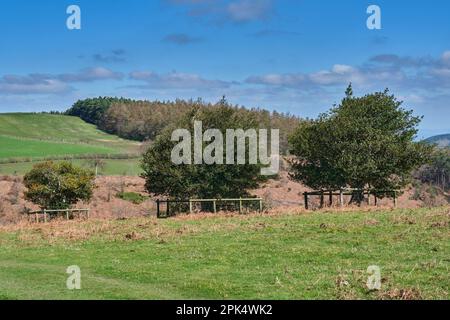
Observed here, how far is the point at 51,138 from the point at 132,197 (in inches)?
3199

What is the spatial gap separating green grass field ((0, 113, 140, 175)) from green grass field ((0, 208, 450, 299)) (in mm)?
75567

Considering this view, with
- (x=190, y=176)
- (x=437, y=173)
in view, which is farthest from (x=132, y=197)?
(x=437, y=173)

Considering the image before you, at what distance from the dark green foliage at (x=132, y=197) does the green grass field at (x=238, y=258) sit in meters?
50.2

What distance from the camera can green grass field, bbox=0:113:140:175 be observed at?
375 ft

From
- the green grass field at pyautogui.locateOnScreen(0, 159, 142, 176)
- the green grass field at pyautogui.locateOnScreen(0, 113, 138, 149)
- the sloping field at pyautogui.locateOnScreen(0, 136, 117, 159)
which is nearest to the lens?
the green grass field at pyautogui.locateOnScreen(0, 159, 142, 176)

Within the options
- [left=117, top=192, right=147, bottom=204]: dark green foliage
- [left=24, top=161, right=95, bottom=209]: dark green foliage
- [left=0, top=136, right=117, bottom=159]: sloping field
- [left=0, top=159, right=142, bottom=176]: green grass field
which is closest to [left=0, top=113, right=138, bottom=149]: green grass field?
[left=0, top=136, right=117, bottom=159]: sloping field

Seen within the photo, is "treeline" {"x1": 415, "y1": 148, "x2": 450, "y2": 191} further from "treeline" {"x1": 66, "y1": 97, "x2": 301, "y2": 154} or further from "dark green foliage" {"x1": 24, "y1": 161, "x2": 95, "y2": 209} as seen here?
Result: "dark green foliage" {"x1": 24, "y1": 161, "x2": 95, "y2": 209}

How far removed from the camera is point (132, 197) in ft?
289

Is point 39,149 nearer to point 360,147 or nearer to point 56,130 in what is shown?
point 56,130

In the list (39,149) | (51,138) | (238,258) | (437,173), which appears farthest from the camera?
(51,138)

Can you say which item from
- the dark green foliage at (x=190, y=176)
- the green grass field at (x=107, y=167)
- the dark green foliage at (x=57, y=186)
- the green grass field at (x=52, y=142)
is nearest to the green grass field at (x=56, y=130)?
the green grass field at (x=52, y=142)

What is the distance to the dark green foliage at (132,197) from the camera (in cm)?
8634

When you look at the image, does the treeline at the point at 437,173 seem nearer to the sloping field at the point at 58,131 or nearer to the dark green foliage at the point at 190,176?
the dark green foliage at the point at 190,176

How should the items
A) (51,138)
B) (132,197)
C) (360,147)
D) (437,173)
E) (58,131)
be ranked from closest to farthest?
(360,147), (132,197), (437,173), (51,138), (58,131)
